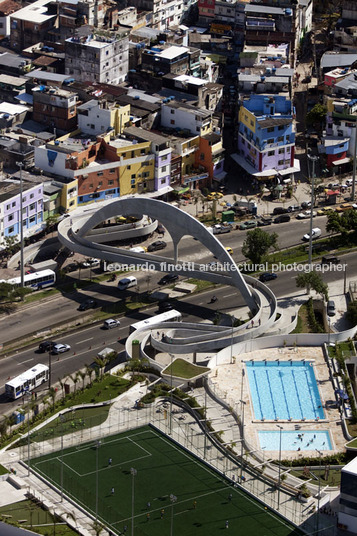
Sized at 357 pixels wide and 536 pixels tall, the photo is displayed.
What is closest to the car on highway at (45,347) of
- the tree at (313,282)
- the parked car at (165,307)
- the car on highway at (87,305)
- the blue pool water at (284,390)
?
the car on highway at (87,305)

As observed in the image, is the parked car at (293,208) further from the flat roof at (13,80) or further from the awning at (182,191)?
the flat roof at (13,80)

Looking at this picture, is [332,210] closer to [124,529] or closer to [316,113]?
[316,113]

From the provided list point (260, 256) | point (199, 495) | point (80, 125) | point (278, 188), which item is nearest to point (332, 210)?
point (278, 188)

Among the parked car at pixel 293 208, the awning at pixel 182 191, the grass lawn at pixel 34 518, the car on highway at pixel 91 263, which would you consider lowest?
the car on highway at pixel 91 263

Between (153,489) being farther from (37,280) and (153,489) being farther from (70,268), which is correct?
(70,268)

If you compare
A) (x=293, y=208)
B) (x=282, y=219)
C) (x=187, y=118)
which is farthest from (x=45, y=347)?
(x=187, y=118)
